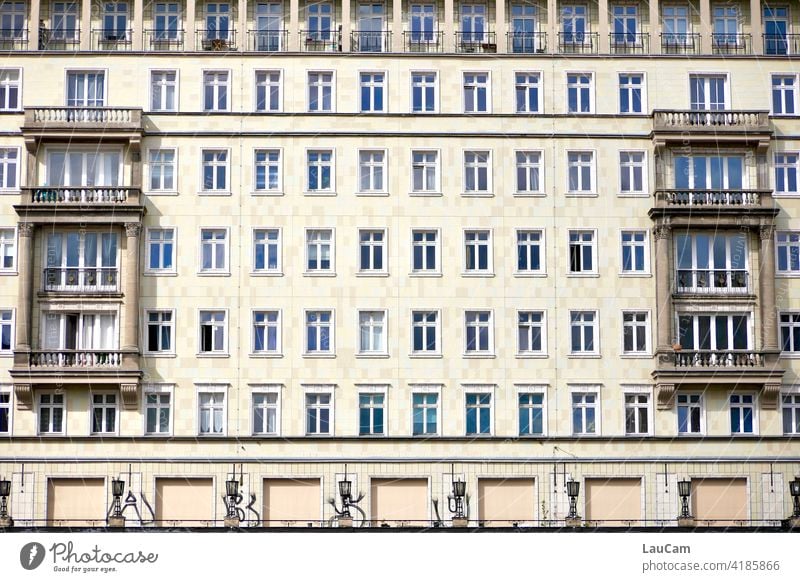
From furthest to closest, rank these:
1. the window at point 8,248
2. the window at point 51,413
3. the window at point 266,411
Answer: the window at point 8,248
the window at point 266,411
the window at point 51,413

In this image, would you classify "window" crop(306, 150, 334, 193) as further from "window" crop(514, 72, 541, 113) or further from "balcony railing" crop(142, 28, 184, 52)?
"window" crop(514, 72, 541, 113)

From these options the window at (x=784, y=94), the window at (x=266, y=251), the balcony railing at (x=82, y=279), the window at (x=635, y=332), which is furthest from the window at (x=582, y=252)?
the balcony railing at (x=82, y=279)

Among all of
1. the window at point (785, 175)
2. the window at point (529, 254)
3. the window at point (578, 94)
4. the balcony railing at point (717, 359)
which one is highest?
the window at point (578, 94)

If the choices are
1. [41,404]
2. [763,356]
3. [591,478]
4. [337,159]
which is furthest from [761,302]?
[41,404]

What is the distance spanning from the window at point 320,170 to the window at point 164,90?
20.0 feet

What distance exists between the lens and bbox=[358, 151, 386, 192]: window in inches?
2840

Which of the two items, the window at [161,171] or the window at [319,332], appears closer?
the window at [319,332]

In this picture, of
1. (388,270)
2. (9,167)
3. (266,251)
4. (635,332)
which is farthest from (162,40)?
(635,332)

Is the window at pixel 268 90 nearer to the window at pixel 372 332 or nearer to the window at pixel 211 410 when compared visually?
the window at pixel 372 332

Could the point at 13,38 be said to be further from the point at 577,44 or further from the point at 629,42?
the point at 629,42

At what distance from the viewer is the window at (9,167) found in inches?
2827

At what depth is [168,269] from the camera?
7131 centimetres

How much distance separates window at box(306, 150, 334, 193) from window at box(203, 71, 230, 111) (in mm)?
4152
